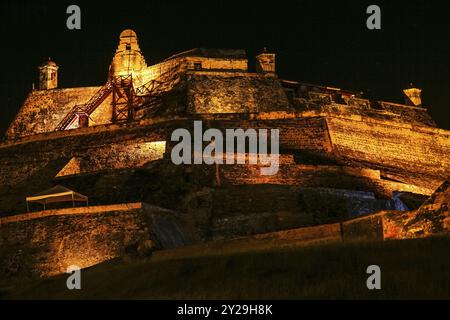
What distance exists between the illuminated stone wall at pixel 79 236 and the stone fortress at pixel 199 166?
43 millimetres

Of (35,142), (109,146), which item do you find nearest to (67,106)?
(35,142)

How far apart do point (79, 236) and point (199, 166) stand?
6.98 m

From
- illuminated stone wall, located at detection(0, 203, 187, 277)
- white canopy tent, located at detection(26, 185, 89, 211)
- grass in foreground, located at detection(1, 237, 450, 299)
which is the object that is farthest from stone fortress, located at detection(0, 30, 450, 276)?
grass in foreground, located at detection(1, 237, 450, 299)

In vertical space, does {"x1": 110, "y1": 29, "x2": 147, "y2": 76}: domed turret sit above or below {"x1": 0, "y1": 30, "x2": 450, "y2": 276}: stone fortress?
above

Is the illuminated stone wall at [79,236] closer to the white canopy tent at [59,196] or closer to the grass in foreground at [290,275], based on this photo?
the white canopy tent at [59,196]

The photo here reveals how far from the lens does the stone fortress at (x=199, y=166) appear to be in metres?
30.9

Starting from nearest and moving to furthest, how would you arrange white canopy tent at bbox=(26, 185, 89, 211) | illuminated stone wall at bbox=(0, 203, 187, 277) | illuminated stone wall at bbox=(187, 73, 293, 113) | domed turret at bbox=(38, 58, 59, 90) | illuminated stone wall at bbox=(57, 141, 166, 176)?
1. illuminated stone wall at bbox=(0, 203, 187, 277)
2. white canopy tent at bbox=(26, 185, 89, 211)
3. illuminated stone wall at bbox=(57, 141, 166, 176)
4. illuminated stone wall at bbox=(187, 73, 293, 113)
5. domed turret at bbox=(38, 58, 59, 90)

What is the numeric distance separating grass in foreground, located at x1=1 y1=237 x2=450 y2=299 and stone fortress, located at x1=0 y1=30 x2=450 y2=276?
11.3 ft

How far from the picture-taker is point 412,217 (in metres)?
24.7

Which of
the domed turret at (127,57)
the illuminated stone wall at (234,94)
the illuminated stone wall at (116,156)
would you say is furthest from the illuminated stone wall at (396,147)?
the domed turret at (127,57)

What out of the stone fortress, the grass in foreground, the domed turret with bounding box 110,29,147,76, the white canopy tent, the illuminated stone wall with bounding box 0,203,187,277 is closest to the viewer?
the grass in foreground

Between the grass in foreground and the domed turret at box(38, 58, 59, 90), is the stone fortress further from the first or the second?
the grass in foreground

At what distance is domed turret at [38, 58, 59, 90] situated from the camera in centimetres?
5541
